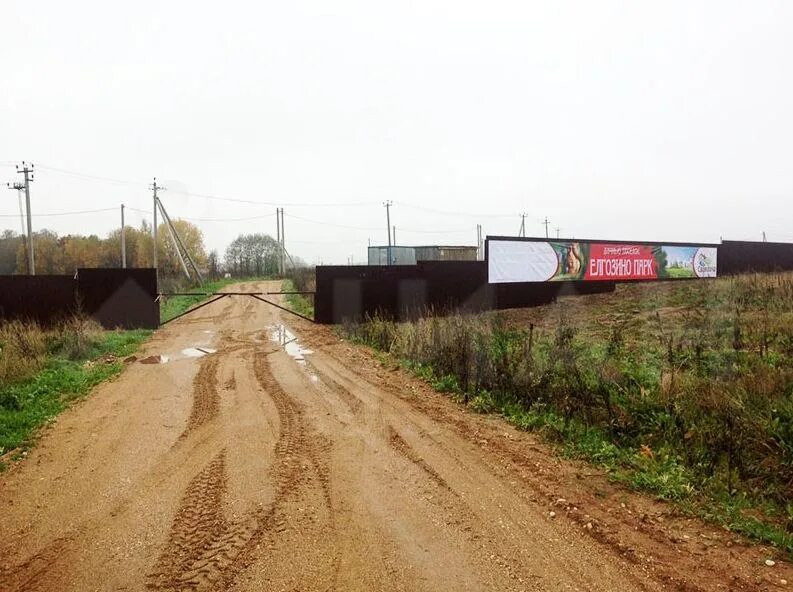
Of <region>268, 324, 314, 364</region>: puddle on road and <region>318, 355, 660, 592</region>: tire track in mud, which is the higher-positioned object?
<region>268, 324, 314, 364</region>: puddle on road

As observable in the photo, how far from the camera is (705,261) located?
24.0 meters

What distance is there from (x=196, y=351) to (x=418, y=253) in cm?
2228

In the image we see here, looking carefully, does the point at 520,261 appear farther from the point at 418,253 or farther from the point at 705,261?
the point at 418,253

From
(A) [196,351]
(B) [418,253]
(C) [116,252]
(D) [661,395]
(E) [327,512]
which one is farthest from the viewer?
(C) [116,252]

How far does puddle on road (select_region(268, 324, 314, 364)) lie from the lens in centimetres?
1056

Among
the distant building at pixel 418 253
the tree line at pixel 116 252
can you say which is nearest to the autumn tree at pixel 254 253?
the tree line at pixel 116 252

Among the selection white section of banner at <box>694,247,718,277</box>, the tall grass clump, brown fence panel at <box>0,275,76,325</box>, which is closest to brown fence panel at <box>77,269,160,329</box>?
brown fence panel at <box>0,275,76,325</box>

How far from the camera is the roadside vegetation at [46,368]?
5902 mm

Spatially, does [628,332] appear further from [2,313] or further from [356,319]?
[2,313]

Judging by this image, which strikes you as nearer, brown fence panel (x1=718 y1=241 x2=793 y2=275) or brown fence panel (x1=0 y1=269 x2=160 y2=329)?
brown fence panel (x1=0 y1=269 x2=160 y2=329)

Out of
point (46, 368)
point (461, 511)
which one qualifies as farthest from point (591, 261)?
point (46, 368)

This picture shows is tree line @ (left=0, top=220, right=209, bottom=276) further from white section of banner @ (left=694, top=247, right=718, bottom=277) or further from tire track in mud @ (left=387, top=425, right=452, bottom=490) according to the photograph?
tire track in mud @ (left=387, top=425, right=452, bottom=490)

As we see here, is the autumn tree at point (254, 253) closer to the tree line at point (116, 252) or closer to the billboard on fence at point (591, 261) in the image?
the tree line at point (116, 252)

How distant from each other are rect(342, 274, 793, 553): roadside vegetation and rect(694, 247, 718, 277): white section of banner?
522 inches
